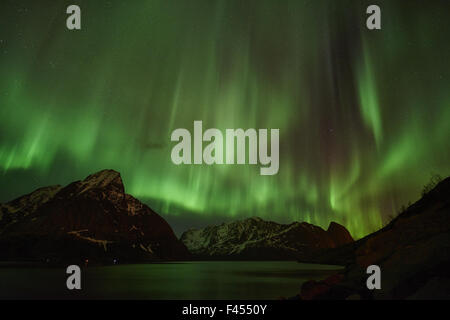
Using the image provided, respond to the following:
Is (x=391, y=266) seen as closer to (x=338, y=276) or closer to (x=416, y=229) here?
(x=338, y=276)
